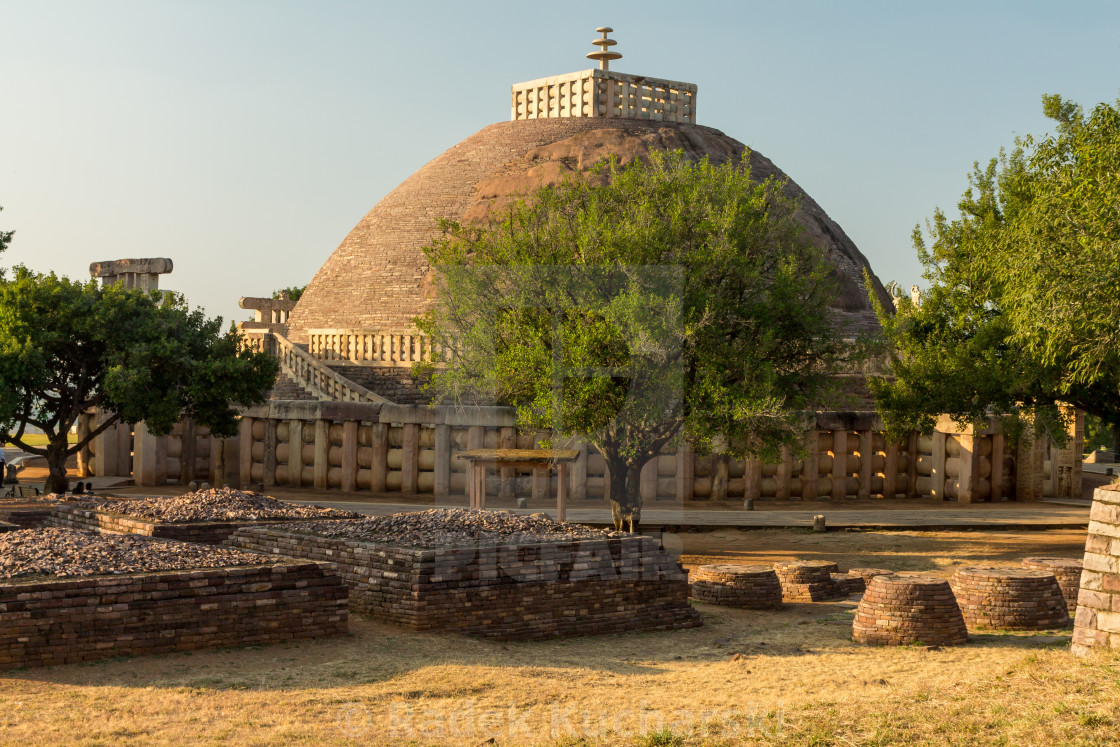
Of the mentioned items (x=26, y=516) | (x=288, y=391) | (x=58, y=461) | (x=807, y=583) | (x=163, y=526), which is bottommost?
(x=807, y=583)

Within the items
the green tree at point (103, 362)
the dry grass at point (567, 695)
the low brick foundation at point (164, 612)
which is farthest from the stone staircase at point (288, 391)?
the low brick foundation at point (164, 612)

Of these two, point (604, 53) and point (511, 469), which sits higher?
point (604, 53)

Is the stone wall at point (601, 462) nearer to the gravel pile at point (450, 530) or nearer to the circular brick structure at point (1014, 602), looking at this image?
the gravel pile at point (450, 530)

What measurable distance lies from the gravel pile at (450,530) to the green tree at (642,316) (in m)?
3.89

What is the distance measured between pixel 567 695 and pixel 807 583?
667 cm

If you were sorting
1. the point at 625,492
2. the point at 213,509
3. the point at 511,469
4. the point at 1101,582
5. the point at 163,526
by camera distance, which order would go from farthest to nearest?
the point at 511,469 < the point at 625,492 < the point at 213,509 < the point at 163,526 < the point at 1101,582

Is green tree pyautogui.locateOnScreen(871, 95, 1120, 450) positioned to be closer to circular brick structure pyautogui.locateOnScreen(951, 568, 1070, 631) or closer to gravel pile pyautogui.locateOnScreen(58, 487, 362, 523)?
circular brick structure pyautogui.locateOnScreen(951, 568, 1070, 631)

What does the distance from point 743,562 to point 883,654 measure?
6261mm

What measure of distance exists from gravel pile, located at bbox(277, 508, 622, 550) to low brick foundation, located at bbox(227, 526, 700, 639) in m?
0.30

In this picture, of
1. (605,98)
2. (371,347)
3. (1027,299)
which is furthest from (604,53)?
(1027,299)

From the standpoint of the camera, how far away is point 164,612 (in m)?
9.27

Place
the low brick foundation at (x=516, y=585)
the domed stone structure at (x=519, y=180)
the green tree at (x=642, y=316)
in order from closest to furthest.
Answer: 1. the low brick foundation at (x=516, y=585)
2. the green tree at (x=642, y=316)
3. the domed stone structure at (x=519, y=180)

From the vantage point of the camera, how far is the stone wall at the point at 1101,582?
34.4 ft

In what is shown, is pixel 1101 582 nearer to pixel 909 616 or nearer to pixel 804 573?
pixel 909 616
